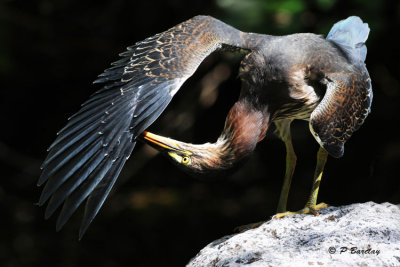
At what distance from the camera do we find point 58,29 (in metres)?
7.40

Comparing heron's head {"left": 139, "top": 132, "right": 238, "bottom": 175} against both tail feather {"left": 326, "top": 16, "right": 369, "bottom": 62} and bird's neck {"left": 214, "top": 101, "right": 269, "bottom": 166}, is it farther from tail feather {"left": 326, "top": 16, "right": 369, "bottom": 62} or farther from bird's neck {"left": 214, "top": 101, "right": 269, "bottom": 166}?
tail feather {"left": 326, "top": 16, "right": 369, "bottom": 62}

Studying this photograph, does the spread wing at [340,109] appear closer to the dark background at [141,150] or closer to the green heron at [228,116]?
the green heron at [228,116]

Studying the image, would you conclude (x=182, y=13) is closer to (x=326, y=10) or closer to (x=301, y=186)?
(x=326, y=10)

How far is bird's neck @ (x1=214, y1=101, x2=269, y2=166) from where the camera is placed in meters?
4.19

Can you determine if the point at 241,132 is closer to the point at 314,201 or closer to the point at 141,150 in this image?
the point at 314,201

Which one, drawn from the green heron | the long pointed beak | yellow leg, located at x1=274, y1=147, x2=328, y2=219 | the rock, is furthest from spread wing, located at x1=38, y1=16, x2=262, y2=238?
yellow leg, located at x1=274, y1=147, x2=328, y2=219

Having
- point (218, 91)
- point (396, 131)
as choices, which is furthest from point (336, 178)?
point (218, 91)

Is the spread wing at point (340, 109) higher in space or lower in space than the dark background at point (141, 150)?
higher

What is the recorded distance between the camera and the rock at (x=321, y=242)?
331cm

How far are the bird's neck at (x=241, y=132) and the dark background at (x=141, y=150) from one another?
209 cm

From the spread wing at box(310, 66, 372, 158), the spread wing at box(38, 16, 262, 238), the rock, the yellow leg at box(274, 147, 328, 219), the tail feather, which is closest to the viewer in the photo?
the rock

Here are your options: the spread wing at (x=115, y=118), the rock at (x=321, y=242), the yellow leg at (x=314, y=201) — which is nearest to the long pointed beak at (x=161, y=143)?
the spread wing at (x=115, y=118)

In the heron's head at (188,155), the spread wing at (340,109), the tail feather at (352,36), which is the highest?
the tail feather at (352,36)

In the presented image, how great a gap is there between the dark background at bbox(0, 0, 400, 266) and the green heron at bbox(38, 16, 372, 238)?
6.21ft
